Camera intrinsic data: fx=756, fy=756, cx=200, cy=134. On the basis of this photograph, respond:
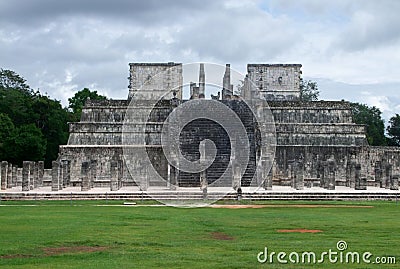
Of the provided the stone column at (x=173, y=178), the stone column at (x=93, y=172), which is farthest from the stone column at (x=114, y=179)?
the stone column at (x=173, y=178)

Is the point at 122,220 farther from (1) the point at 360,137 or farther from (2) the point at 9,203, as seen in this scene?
(1) the point at 360,137

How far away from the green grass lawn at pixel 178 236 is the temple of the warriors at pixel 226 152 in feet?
38.5

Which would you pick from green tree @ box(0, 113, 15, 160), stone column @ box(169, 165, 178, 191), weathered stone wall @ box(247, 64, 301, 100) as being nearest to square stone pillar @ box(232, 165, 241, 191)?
stone column @ box(169, 165, 178, 191)

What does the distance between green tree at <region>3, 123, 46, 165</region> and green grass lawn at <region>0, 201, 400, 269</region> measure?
24134mm

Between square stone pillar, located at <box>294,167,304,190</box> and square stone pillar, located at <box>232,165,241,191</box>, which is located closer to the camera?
square stone pillar, located at <box>232,165,241,191</box>

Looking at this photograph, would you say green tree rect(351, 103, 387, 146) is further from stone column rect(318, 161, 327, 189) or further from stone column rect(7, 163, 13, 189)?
stone column rect(7, 163, 13, 189)

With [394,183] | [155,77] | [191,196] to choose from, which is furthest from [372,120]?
[191,196]

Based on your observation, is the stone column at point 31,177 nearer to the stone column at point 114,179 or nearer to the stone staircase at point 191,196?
the stone column at point 114,179

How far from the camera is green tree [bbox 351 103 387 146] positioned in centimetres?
6750

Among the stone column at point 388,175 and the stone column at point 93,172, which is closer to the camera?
the stone column at point 93,172

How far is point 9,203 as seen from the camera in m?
27.7

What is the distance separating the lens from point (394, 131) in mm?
71312

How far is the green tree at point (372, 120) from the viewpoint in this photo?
67.5 meters

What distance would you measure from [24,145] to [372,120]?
35557 millimetres
